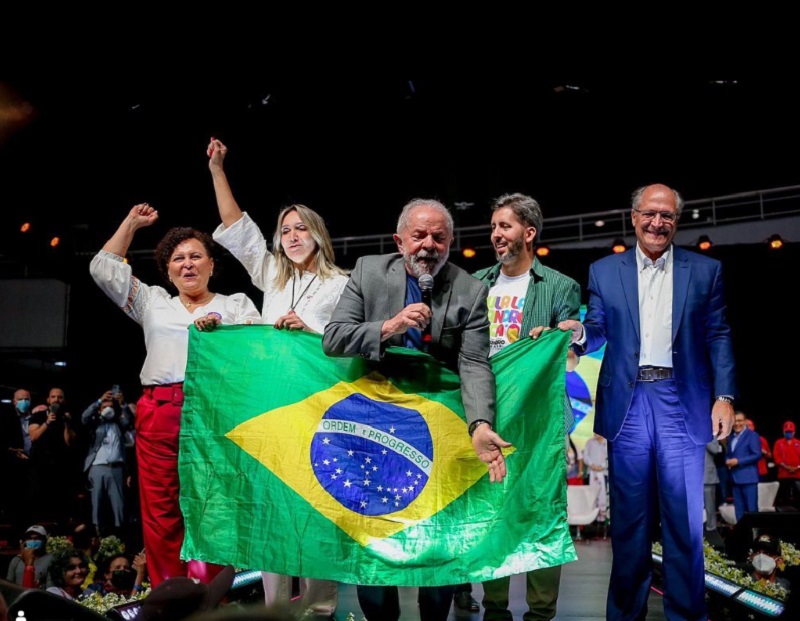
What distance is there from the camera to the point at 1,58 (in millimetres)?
6633

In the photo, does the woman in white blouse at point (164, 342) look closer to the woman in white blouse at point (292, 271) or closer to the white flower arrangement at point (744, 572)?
the woman in white blouse at point (292, 271)

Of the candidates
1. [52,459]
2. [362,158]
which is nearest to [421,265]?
[52,459]

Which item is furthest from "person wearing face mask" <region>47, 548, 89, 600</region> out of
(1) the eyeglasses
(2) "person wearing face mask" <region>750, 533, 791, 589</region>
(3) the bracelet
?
(2) "person wearing face mask" <region>750, 533, 791, 589</region>

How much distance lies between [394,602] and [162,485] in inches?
47.3

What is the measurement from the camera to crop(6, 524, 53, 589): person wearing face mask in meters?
5.20

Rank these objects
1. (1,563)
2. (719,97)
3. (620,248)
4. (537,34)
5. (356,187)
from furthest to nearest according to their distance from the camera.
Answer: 1. (356,187)
2. (620,248)
3. (719,97)
4. (537,34)
5. (1,563)

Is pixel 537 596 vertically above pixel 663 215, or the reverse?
pixel 663 215

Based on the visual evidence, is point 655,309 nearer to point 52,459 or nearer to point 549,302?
point 549,302

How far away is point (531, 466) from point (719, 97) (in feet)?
28.9

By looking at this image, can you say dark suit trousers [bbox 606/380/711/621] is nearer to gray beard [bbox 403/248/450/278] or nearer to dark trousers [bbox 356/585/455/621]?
dark trousers [bbox 356/585/455/621]

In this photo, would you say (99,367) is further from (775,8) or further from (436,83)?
(775,8)

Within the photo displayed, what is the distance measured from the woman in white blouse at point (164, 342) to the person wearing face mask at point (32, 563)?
181 centimetres

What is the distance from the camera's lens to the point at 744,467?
33.7 ft

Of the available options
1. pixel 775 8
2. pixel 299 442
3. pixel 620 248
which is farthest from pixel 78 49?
pixel 620 248
